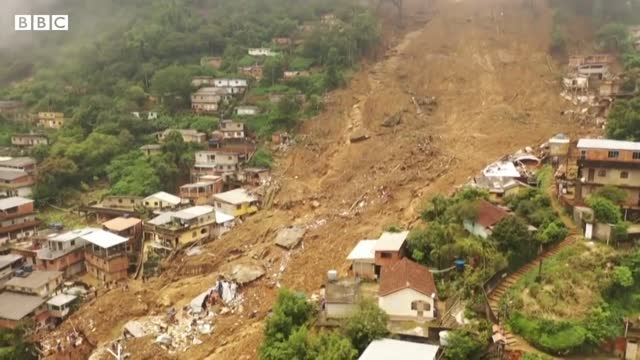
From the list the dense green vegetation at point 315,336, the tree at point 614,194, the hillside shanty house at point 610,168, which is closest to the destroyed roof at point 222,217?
the dense green vegetation at point 315,336

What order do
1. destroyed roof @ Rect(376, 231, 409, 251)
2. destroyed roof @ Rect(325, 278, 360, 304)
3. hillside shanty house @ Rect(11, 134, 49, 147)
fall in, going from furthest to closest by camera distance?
hillside shanty house @ Rect(11, 134, 49, 147) < destroyed roof @ Rect(376, 231, 409, 251) < destroyed roof @ Rect(325, 278, 360, 304)

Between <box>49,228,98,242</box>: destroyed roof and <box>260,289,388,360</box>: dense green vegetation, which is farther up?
<box>260,289,388,360</box>: dense green vegetation

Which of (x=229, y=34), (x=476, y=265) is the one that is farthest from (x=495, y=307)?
(x=229, y=34)

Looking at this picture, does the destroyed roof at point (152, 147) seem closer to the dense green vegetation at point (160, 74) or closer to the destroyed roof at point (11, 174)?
the dense green vegetation at point (160, 74)

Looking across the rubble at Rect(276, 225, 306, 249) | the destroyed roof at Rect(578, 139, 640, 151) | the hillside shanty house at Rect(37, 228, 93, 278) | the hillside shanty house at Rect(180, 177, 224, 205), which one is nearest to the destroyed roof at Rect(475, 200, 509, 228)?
the destroyed roof at Rect(578, 139, 640, 151)

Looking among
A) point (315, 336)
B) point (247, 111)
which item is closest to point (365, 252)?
point (315, 336)

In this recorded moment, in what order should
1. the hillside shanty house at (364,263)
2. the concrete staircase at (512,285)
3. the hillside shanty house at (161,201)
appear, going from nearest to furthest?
the concrete staircase at (512,285) → the hillside shanty house at (364,263) → the hillside shanty house at (161,201)

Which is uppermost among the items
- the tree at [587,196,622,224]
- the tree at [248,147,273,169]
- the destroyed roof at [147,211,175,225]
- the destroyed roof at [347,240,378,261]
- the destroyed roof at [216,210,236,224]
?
the tree at [587,196,622,224]

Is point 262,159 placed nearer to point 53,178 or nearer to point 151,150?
point 151,150

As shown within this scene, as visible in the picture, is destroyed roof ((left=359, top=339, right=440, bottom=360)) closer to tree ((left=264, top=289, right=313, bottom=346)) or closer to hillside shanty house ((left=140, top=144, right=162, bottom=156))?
tree ((left=264, top=289, right=313, bottom=346))
